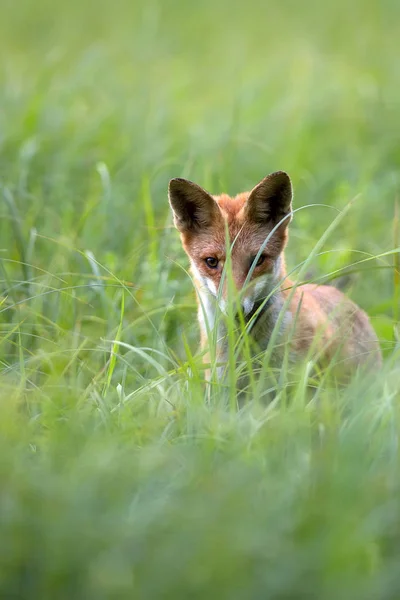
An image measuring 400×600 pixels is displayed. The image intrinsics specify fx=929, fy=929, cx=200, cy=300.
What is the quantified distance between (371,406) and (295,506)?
970 millimetres

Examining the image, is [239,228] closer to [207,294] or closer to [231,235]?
[231,235]

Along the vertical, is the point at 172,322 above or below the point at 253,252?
below

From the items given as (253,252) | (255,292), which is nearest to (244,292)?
(255,292)

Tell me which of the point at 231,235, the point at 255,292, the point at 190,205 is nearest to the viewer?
the point at 255,292

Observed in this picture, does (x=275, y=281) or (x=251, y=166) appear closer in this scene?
(x=275, y=281)

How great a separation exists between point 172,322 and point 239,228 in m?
1.11

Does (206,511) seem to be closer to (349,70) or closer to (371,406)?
(371,406)

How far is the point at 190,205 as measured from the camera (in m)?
5.61

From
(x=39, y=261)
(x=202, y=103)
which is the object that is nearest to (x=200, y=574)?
(x=39, y=261)

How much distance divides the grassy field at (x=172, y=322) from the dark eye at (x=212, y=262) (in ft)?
1.27

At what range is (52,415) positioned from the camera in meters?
4.03

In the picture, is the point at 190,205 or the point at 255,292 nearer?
the point at 255,292

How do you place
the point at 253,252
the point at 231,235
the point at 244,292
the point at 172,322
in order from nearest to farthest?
the point at 244,292, the point at 253,252, the point at 231,235, the point at 172,322

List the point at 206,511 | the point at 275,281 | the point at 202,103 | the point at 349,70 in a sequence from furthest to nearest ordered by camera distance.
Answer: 1. the point at 349,70
2. the point at 202,103
3. the point at 275,281
4. the point at 206,511
